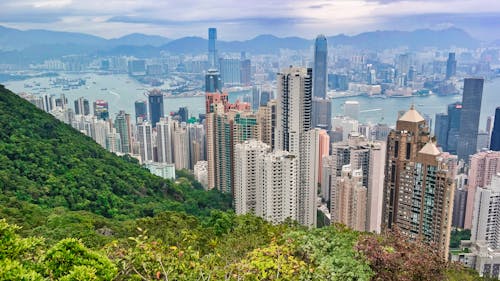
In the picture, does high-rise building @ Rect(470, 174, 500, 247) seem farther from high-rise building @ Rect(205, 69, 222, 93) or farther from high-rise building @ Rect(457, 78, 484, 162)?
high-rise building @ Rect(205, 69, 222, 93)

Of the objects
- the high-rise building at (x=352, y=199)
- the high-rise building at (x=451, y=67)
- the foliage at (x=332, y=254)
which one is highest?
the high-rise building at (x=451, y=67)

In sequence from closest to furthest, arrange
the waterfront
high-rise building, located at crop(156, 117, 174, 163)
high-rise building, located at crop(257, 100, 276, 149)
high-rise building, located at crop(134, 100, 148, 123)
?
high-rise building, located at crop(257, 100, 276, 149) → high-rise building, located at crop(156, 117, 174, 163) → the waterfront → high-rise building, located at crop(134, 100, 148, 123)

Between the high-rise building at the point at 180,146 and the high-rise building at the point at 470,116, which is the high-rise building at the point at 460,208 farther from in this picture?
the high-rise building at the point at 180,146

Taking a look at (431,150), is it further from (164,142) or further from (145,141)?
(145,141)

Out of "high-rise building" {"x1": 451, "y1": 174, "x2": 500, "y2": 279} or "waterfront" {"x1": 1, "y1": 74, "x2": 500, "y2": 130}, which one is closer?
"high-rise building" {"x1": 451, "y1": 174, "x2": 500, "y2": 279}

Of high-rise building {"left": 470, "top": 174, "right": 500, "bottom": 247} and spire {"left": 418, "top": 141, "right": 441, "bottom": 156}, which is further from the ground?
spire {"left": 418, "top": 141, "right": 441, "bottom": 156}

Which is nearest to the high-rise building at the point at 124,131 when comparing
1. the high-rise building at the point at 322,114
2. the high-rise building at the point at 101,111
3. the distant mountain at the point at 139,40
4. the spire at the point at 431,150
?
the high-rise building at the point at 101,111

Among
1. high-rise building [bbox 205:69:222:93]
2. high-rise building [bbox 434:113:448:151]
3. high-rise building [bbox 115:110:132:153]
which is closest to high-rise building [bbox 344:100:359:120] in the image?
high-rise building [bbox 434:113:448:151]

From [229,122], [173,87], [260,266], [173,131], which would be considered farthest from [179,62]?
[260,266]
